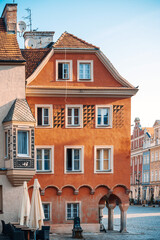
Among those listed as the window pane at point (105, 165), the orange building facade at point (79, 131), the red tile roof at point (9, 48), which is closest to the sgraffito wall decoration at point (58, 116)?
the orange building facade at point (79, 131)

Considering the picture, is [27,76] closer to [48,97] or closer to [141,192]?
[48,97]

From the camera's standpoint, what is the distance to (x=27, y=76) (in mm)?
35625

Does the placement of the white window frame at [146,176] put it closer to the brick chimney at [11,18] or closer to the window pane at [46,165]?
the window pane at [46,165]

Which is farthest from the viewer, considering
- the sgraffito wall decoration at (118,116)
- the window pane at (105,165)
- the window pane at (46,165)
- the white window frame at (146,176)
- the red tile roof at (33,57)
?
the white window frame at (146,176)

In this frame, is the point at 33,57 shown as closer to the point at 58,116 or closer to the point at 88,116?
the point at 58,116

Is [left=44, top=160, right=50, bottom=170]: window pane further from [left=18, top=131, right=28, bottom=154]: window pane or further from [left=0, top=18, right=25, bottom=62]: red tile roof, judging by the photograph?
[left=0, top=18, right=25, bottom=62]: red tile roof

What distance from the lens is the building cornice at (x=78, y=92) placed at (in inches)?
1367

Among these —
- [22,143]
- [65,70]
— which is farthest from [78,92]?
[22,143]

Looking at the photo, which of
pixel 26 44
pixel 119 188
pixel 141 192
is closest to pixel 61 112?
pixel 119 188

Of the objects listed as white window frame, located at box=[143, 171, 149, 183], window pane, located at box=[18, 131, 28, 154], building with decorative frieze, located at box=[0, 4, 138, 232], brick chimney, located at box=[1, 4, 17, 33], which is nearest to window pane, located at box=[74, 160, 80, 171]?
building with decorative frieze, located at box=[0, 4, 138, 232]

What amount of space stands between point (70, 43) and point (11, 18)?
402 cm

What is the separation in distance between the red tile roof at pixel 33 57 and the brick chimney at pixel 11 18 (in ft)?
8.92

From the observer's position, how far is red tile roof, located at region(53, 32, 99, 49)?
3594 centimetres

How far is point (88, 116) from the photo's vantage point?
35.4 metres
